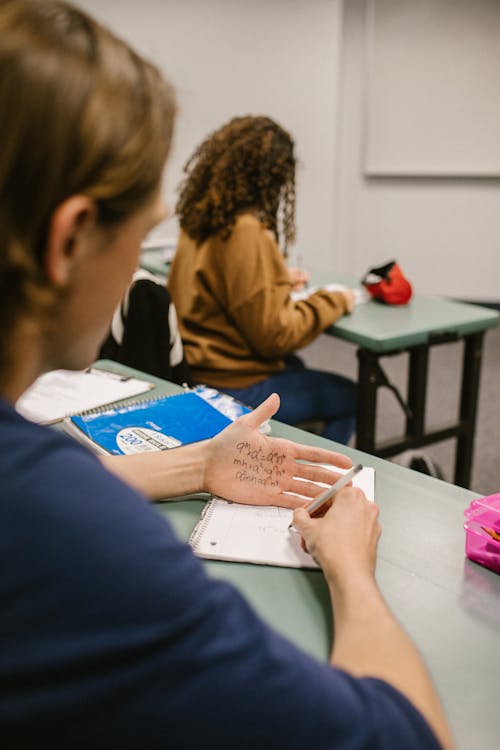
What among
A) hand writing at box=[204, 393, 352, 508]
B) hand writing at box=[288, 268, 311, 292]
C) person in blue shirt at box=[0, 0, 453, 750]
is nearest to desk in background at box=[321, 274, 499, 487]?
hand writing at box=[288, 268, 311, 292]

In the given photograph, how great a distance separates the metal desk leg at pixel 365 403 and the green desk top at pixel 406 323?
9 centimetres

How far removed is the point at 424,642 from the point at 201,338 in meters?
1.53

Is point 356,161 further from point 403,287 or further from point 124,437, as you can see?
point 124,437

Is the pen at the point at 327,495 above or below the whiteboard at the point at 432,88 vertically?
below

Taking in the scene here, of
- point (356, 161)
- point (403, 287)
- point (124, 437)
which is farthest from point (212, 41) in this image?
point (124, 437)

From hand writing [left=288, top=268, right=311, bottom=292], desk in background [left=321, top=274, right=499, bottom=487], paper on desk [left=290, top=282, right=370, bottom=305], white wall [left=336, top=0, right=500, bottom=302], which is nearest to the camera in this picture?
desk in background [left=321, top=274, right=499, bottom=487]

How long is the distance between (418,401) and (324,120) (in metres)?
2.91

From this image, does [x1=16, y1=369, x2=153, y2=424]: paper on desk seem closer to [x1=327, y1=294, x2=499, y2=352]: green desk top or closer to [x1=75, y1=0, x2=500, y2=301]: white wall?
[x1=327, y1=294, x2=499, y2=352]: green desk top

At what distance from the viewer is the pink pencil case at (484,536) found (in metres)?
0.85

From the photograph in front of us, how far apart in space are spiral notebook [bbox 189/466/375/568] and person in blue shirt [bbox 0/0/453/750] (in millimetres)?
314

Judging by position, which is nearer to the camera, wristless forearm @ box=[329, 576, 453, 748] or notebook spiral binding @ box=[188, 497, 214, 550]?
wristless forearm @ box=[329, 576, 453, 748]

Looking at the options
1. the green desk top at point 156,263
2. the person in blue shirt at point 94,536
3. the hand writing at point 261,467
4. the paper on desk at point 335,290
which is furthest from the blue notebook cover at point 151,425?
the green desk top at point 156,263

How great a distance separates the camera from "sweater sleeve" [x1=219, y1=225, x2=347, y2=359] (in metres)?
2.02

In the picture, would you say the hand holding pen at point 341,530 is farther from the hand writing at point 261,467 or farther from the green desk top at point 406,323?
the green desk top at point 406,323
